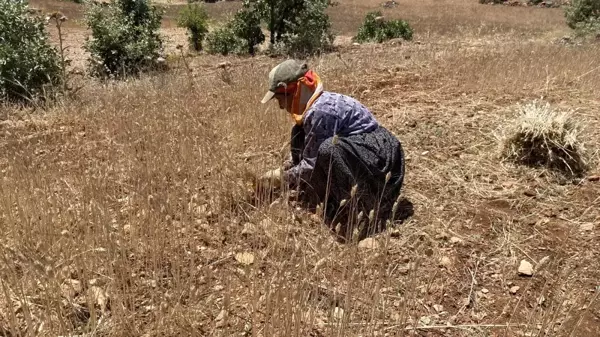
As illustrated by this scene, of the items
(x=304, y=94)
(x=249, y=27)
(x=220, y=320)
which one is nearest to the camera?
(x=220, y=320)

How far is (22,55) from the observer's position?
516cm

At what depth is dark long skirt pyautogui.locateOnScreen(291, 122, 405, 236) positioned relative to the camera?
2.59 meters

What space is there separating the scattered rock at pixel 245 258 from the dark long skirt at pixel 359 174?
53 centimetres

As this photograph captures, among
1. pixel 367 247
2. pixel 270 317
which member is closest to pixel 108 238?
pixel 270 317

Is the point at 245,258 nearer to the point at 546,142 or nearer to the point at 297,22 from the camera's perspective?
the point at 546,142

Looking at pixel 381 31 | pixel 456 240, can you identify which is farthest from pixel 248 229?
pixel 381 31

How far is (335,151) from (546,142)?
1.71 metres

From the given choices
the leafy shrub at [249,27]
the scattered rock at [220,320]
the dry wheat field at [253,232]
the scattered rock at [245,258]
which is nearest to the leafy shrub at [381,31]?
the leafy shrub at [249,27]

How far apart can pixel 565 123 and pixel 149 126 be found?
295 centimetres

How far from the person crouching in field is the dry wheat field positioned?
184 mm

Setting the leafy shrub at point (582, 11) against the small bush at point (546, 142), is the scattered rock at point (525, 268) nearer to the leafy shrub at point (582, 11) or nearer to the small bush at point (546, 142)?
the small bush at point (546, 142)

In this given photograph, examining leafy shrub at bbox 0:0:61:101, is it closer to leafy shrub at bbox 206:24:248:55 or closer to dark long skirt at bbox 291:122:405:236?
dark long skirt at bbox 291:122:405:236

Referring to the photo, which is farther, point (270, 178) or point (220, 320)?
point (270, 178)

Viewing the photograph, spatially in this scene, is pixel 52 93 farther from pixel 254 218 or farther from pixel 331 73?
pixel 254 218
